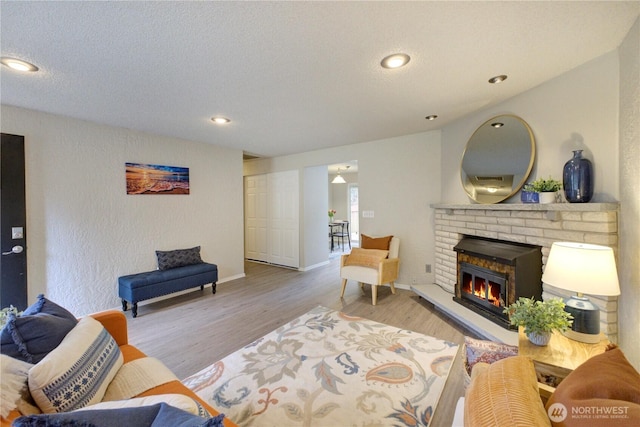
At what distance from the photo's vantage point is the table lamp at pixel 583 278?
1468mm

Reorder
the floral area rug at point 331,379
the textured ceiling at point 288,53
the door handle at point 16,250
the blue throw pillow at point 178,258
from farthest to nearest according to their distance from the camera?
1. the blue throw pillow at point 178,258
2. the door handle at point 16,250
3. the floral area rug at point 331,379
4. the textured ceiling at point 288,53

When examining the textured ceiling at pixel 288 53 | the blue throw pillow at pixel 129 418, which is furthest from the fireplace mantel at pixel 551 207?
the blue throw pillow at pixel 129 418

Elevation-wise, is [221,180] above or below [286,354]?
above

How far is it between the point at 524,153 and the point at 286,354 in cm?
299

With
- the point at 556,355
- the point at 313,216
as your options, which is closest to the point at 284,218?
the point at 313,216

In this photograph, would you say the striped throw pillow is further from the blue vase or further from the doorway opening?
the doorway opening

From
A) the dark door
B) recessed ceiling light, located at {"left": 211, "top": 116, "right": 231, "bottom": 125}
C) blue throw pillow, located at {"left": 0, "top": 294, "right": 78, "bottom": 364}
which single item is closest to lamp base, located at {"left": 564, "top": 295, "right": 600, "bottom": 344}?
blue throw pillow, located at {"left": 0, "top": 294, "right": 78, "bottom": 364}

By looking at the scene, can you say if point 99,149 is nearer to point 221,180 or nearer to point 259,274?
point 221,180

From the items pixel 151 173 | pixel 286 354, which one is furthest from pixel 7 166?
pixel 286 354

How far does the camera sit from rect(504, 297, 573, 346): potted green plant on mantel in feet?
4.97

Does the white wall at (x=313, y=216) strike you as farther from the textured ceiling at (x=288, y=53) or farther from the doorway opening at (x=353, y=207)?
the doorway opening at (x=353, y=207)

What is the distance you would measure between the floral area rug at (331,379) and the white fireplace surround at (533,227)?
3.64 feet

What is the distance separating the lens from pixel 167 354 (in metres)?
2.34

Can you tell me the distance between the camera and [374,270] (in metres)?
3.48
